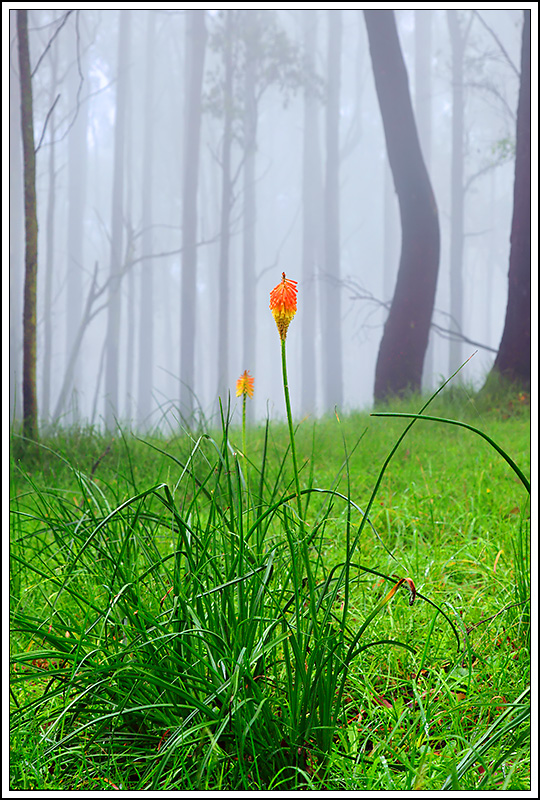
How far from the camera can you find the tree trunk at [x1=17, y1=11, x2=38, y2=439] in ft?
7.14

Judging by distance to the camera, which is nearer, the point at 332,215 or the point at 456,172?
the point at 456,172

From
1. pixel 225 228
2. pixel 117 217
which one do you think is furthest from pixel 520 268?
pixel 117 217

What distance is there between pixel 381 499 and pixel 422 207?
2480 mm

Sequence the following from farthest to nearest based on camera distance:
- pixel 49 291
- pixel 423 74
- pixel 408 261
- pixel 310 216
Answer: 1. pixel 310 216
2. pixel 49 291
3. pixel 423 74
4. pixel 408 261

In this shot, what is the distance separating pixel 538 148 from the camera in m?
0.81

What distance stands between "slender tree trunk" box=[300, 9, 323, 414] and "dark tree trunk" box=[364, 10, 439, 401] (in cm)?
59

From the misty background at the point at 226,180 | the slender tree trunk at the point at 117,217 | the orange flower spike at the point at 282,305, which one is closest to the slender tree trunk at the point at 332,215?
the misty background at the point at 226,180

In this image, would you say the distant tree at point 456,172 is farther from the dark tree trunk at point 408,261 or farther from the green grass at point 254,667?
the green grass at point 254,667

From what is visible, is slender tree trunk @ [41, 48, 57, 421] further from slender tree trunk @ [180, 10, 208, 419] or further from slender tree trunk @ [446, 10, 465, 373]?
slender tree trunk @ [446, 10, 465, 373]

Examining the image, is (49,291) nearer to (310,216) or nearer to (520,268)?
(310,216)

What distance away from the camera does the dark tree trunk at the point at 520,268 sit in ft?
10.0

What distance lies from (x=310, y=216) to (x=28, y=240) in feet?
14.1

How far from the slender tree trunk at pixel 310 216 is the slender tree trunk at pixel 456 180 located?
1016 mm

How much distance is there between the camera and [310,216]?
5.95m
